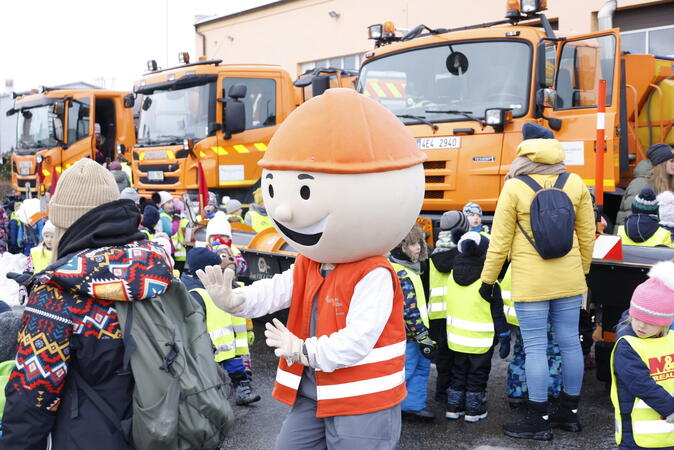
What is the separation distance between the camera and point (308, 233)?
2.60 meters

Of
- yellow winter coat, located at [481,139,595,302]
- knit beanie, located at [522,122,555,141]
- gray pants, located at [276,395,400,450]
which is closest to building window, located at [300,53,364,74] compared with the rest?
knit beanie, located at [522,122,555,141]

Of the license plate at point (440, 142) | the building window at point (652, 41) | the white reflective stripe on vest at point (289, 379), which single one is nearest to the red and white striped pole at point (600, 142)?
the license plate at point (440, 142)

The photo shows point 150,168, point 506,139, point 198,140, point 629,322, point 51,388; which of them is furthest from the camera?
point 150,168

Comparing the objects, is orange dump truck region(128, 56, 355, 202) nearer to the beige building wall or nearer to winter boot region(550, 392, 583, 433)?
the beige building wall

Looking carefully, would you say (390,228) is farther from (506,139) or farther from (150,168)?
(150,168)

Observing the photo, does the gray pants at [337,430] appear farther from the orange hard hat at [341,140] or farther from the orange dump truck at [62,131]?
the orange dump truck at [62,131]

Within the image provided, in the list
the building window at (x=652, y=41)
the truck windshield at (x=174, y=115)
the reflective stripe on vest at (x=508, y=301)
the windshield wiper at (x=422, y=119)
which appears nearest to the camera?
the reflective stripe on vest at (x=508, y=301)

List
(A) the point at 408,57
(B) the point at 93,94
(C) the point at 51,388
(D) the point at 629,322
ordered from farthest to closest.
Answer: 1. (B) the point at 93,94
2. (A) the point at 408,57
3. (D) the point at 629,322
4. (C) the point at 51,388

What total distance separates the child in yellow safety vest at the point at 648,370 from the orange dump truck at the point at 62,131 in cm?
1241

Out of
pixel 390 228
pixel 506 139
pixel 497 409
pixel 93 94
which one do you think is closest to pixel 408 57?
pixel 506 139

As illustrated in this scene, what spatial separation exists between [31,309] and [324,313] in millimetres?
973

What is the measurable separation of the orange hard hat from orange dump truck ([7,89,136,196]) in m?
12.2

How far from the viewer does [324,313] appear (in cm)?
262

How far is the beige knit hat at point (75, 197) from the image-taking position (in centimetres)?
256
